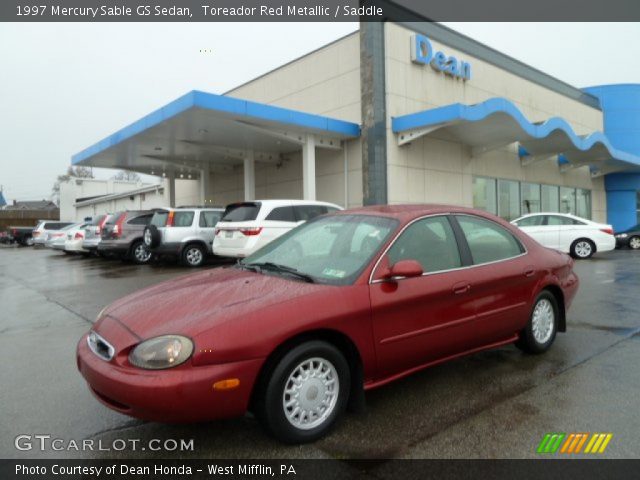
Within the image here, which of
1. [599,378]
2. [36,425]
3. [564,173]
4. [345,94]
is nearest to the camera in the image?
[36,425]

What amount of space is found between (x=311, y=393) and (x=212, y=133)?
14.1 m

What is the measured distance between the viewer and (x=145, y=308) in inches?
117

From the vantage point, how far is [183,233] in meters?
12.5

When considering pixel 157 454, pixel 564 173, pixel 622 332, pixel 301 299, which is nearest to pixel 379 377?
pixel 301 299

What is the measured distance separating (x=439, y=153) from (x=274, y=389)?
51.9 ft

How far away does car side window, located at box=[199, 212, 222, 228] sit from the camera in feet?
42.3

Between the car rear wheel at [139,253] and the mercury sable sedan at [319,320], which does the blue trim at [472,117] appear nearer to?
the car rear wheel at [139,253]

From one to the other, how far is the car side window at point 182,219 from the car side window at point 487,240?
9.97m

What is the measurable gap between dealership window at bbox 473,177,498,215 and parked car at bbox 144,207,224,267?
445 inches

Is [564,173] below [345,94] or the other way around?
below

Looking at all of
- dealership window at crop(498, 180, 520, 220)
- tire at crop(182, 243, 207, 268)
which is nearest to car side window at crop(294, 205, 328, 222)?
tire at crop(182, 243, 207, 268)

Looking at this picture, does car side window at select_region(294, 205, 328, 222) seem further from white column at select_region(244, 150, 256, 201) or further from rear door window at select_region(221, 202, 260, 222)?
white column at select_region(244, 150, 256, 201)

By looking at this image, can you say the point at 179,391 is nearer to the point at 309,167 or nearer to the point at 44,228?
the point at 309,167

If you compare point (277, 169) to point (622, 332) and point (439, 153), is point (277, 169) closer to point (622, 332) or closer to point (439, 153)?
point (439, 153)
